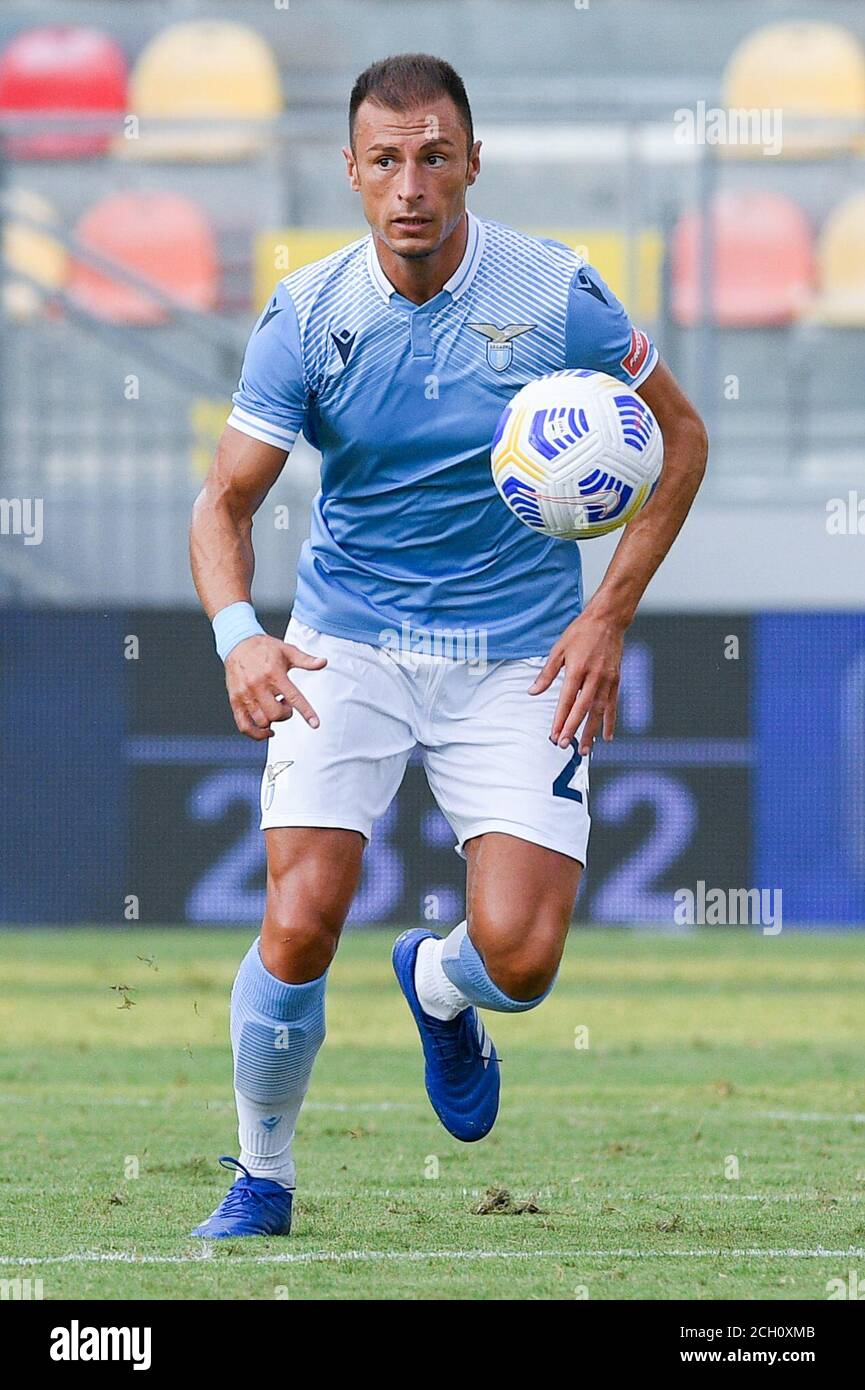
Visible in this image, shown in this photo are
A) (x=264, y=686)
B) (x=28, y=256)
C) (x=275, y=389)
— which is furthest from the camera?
(x=28, y=256)

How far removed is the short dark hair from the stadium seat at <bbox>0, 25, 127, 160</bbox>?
14470 mm

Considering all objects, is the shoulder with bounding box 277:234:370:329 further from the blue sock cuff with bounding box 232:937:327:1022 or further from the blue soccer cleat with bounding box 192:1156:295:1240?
the blue soccer cleat with bounding box 192:1156:295:1240

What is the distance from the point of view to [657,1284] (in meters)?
4.16

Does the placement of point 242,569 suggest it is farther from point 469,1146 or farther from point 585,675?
point 469,1146

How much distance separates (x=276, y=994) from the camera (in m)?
4.69

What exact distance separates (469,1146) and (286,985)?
1713 millimetres

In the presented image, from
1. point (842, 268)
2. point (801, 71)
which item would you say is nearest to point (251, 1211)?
point (842, 268)

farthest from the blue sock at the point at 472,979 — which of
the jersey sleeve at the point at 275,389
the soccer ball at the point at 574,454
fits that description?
the jersey sleeve at the point at 275,389

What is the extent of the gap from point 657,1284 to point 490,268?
220 centimetres

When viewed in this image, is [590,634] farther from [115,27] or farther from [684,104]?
[115,27]
